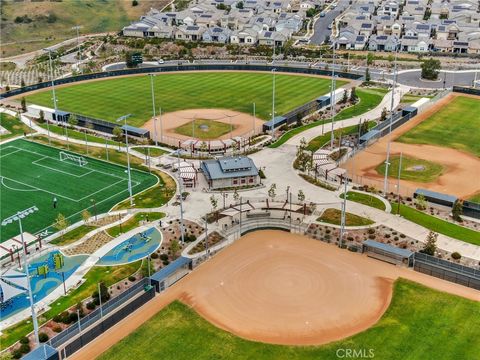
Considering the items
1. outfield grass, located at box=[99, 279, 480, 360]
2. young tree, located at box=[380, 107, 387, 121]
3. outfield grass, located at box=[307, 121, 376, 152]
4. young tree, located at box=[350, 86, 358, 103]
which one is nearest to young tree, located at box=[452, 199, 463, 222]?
outfield grass, located at box=[99, 279, 480, 360]

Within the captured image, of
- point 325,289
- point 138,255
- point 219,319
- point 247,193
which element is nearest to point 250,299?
point 219,319

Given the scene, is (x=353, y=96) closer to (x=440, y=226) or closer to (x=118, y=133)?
(x=118, y=133)

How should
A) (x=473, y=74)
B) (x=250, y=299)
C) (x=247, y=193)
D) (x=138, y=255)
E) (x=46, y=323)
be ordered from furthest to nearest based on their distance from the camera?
(x=473, y=74) < (x=247, y=193) < (x=138, y=255) < (x=250, y=299) < (x=46, y=323)

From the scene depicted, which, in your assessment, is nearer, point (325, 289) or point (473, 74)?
point (325, 289)

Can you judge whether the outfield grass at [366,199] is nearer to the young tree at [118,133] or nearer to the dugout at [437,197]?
the dugout at [437,197]

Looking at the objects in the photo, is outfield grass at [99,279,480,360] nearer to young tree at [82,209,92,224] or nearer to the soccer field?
young tree at [82,209,92,224]

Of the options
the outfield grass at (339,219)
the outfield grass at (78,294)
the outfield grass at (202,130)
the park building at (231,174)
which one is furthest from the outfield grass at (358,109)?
the outfield grass at (78,294)

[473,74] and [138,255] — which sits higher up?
[473,74]

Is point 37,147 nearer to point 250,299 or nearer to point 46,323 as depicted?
point 46,323
